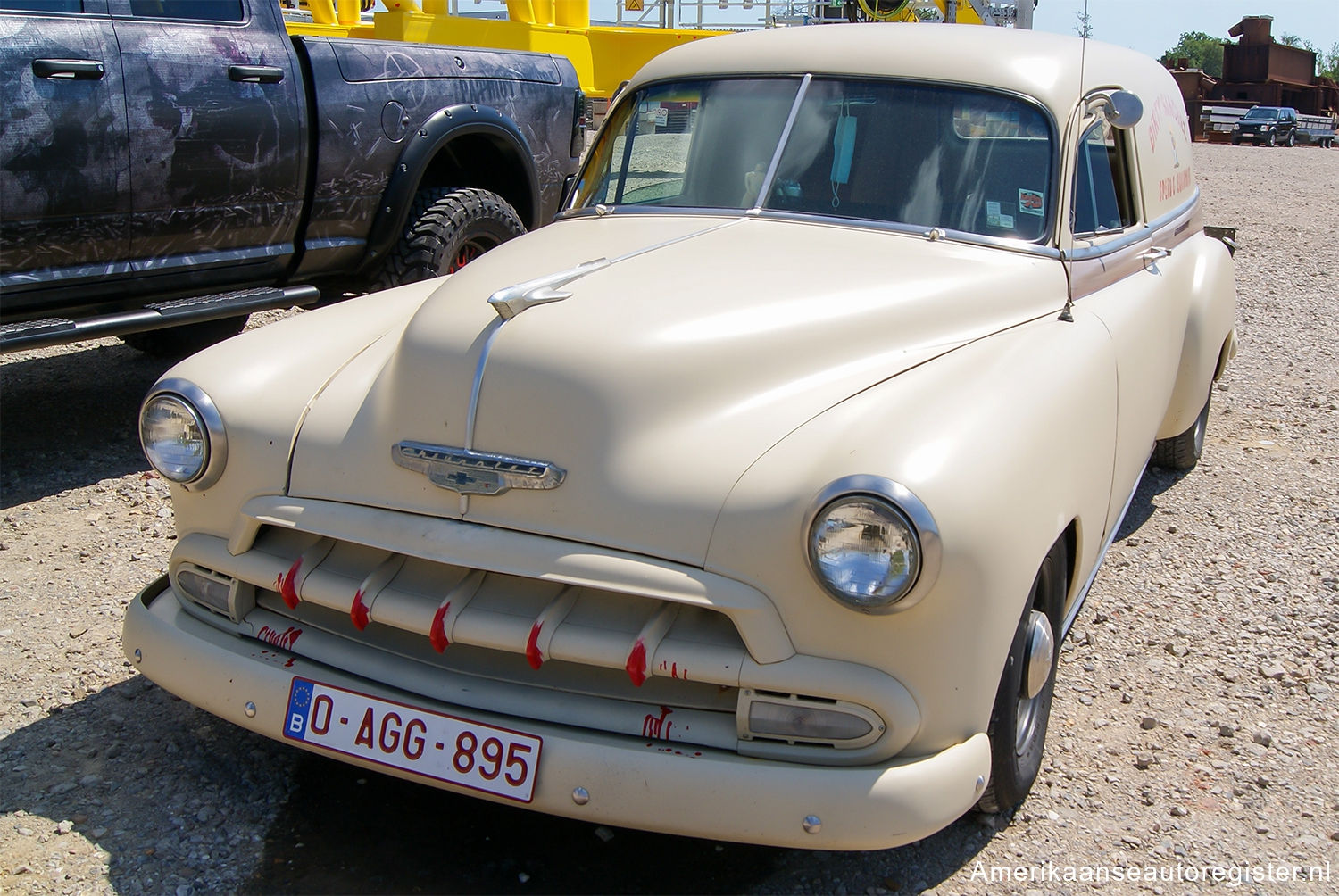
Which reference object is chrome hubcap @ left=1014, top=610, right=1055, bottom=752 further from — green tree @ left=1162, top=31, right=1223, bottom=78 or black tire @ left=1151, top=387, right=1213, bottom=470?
green tree @ left=1162, top=31, right=1223, bottom=78

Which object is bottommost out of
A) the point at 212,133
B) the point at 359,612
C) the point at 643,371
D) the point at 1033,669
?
the point at 1033,669

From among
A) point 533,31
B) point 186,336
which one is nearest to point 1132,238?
point 186,336

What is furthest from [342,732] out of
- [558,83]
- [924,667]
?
[558,83]

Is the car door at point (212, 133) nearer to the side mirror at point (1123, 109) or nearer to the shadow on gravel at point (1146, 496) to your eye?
the side mirror at point (1123, 109)

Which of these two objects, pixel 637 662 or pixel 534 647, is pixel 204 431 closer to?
pixel 534 647

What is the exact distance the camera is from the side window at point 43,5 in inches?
173

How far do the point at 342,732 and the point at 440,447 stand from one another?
62cm

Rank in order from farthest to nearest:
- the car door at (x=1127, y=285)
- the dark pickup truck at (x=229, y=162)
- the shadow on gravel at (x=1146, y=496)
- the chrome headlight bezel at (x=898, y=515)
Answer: the shadow on gravel at (x=1146, y=496) < the dark pickup truck at (x=229, y=162) < the car door at (x=1127, y=285) < the chrome headlight bezel at (x=898, y=515)

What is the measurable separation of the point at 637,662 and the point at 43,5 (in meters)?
3.84

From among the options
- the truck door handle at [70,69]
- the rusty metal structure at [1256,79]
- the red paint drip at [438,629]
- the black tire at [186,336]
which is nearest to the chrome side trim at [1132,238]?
the red paint drip at [438,629]

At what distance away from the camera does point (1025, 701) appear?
2715mm

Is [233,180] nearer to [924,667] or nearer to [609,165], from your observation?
[609,165]

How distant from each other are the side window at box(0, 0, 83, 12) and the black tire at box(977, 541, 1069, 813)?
4.13 m

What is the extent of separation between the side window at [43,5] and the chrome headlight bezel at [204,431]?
2.48m
